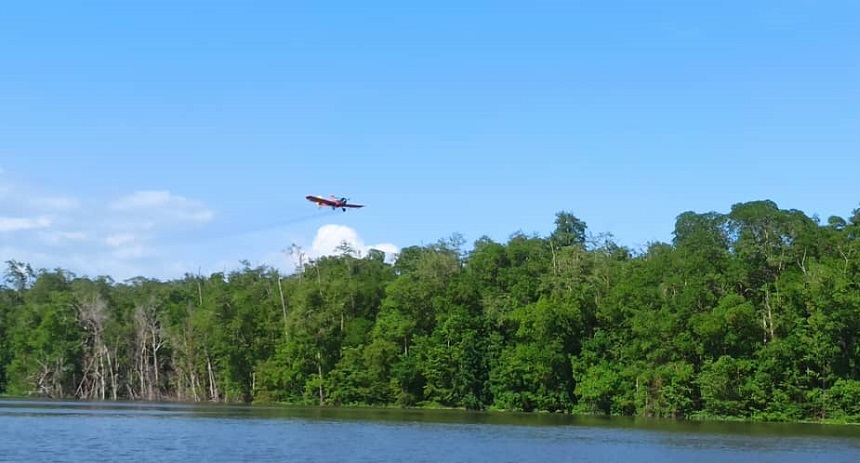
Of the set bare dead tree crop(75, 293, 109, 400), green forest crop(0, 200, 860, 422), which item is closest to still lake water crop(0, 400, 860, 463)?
green forest crop(0, 200, 860, 422)

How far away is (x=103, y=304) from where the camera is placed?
149000mm

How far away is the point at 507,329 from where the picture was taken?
114 m

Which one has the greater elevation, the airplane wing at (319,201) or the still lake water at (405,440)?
the airplane wing at (319,201)

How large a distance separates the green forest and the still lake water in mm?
9468

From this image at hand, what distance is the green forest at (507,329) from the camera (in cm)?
9050

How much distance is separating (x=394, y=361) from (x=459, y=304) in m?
10.1

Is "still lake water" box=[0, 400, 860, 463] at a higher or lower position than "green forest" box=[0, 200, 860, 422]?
lower

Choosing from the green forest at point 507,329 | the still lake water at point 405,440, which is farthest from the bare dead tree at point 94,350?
the still lake water at point 405,440

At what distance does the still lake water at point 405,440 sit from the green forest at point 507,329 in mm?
9468

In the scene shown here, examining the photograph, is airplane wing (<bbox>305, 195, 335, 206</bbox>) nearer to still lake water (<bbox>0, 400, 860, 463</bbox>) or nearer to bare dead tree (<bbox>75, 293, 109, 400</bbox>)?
still lake water (<bbox>0, 400, 860, 463</bbox>)

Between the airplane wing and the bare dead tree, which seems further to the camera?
the bare dead tree

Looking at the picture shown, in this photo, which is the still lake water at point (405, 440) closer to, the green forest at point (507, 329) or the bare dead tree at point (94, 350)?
the green forest at point (507, 329)

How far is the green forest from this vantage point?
9050cm

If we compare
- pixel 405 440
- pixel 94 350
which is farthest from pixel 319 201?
pixel 94 350
